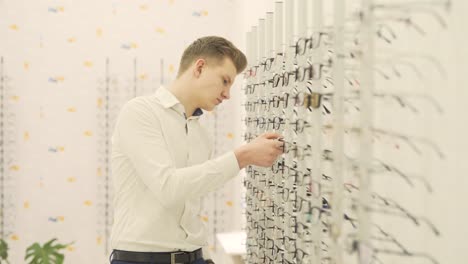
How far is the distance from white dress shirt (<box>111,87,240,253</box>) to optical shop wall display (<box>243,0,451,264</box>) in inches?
13.4

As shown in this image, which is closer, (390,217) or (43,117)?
(390,217)

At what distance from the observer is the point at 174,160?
2316 millimetres

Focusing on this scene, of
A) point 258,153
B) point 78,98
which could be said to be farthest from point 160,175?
point 78,98

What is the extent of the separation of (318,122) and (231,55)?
0.76 meters

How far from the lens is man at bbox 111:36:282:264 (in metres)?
2.15

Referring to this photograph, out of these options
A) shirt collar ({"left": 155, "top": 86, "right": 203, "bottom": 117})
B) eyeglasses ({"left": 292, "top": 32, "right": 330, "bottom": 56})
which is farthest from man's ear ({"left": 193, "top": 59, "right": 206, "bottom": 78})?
eyeglasses ({"left": 292, "top": 32, "right": 330, "bottom": 56})

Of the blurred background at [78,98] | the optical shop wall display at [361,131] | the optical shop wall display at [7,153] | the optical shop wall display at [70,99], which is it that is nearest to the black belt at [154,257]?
the optical shop wall display at [361,131]

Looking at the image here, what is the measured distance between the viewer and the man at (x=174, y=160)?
7.04 ft

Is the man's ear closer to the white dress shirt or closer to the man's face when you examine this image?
the man's face

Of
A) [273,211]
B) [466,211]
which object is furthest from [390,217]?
[273,211]

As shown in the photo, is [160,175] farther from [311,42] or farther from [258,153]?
[311,42]

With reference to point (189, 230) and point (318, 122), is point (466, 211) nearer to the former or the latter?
point (318, 122)

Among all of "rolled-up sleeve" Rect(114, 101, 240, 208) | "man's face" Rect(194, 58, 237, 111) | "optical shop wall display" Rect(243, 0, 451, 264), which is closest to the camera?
"optical shop wall display" Rect(243, 0, 451, 264)

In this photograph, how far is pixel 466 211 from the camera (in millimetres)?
1402
